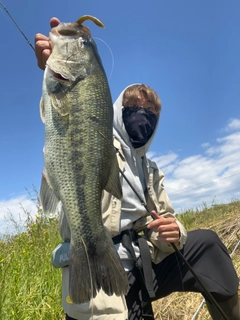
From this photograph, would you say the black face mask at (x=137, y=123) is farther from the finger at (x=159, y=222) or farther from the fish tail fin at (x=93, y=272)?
the fish tail fin at (x=93, y=272)

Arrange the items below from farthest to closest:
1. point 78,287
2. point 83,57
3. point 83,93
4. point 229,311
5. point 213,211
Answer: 1. point 213,211
2. point 229,311
3. point 83,57
4. point 83,93
5. point 78,287

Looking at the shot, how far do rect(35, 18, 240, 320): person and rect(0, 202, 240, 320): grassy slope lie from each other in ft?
2.54

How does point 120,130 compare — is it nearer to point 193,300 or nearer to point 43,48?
point 43,48

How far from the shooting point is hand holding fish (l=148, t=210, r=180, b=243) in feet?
8.35

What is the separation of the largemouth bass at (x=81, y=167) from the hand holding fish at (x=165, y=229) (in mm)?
652

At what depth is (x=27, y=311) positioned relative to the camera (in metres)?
2.94

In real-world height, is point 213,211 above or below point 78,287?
above

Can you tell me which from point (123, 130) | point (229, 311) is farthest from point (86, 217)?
point (229, 311)

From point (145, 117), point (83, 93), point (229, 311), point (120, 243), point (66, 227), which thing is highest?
point (145, 117)

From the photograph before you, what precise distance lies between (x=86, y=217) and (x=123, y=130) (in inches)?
53.8

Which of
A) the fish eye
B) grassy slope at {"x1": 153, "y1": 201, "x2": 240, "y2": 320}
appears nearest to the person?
the fish eye

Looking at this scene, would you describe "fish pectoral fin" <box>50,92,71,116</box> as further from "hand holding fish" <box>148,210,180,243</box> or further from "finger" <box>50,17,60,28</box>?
"hand holding fish" <box>148,210,180,243</box>

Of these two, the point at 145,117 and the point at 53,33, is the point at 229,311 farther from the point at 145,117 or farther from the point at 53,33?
the point at 53,33

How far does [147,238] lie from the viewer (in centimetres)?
287
